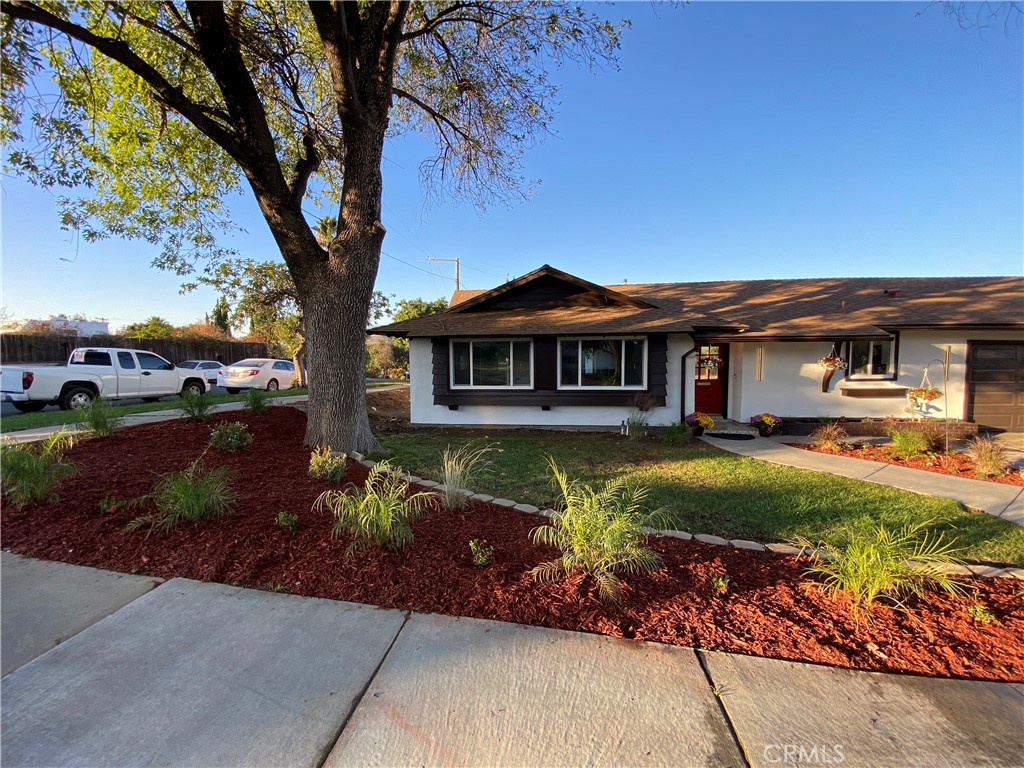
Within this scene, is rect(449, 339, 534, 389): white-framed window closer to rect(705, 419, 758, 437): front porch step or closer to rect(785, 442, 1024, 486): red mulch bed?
rect(705, 419, 758, 437): front porch step

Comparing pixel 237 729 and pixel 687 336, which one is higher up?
pixel 687 336

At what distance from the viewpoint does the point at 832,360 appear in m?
9.70

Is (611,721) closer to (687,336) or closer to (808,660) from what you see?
(808,660)

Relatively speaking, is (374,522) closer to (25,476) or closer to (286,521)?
(286,521)

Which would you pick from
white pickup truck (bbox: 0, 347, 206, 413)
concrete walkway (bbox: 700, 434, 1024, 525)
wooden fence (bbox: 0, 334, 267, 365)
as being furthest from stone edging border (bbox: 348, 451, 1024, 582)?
wooden fence (bbox: 0, 334, 267, 365)

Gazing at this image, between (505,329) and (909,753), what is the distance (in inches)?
329

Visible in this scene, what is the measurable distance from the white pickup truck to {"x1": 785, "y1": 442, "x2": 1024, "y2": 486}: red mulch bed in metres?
13.1

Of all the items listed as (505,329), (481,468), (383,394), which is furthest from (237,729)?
(383,394)

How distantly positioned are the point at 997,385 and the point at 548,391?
33.6 feet

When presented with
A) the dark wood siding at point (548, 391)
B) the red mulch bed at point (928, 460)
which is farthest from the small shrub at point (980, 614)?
the dark wood siding at point (548, 391)

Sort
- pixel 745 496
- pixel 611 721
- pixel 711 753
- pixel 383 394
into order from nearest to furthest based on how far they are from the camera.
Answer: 1. pixel 711 753
2. pixel 611 721
3. pixel 745 496
4. pixel 383 394

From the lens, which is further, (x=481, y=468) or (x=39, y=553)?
(x=481, y=468)

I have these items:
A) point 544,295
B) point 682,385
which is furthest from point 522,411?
point 682,385

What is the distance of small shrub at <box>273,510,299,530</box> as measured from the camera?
3.50 meters
